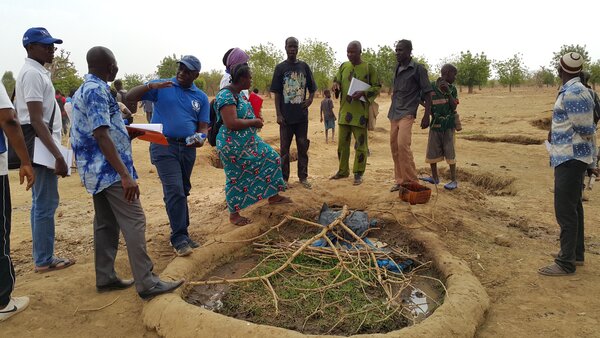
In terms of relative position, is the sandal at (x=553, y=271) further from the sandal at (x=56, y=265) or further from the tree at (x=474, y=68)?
the tree at (x=474, y=68)

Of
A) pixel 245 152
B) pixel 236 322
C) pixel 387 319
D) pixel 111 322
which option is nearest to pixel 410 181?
pixel 245 152

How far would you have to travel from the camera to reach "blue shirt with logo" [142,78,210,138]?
12.0 ft

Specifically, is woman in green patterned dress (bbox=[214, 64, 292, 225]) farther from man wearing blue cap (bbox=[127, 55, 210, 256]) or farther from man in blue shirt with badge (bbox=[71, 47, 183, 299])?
man in blue shirt with badge (bbox=[71, 47, 183, 299])

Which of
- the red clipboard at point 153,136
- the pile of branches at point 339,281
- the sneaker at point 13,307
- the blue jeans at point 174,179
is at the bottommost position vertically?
the pile of branches at point 339,281

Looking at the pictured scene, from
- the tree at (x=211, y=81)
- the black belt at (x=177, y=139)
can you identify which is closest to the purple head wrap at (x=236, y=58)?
the black belt at (x=177, y=139)

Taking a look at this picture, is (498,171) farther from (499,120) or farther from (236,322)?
(499,120)

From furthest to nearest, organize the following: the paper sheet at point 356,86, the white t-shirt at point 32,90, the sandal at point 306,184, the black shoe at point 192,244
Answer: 1. the sandal at point 306,184
2. the paper sheet at point 356,86
3. the black shoe at point 192,244
4. the white t-shirt at point 32,90

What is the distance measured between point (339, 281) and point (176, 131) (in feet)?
6.24

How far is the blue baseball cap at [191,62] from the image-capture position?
361 cm

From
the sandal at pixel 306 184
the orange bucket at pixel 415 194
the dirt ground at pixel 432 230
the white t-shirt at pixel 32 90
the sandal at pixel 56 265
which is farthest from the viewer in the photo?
the sandal at pixel 306 184

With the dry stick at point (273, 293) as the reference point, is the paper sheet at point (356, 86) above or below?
above

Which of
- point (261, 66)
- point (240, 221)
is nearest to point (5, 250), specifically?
point (240, 221)

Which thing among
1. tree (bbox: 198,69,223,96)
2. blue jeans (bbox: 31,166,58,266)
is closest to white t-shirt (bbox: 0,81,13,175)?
blue jeans (bbox: 31,166,58,266)

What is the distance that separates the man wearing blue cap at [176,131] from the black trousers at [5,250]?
3.71ft
